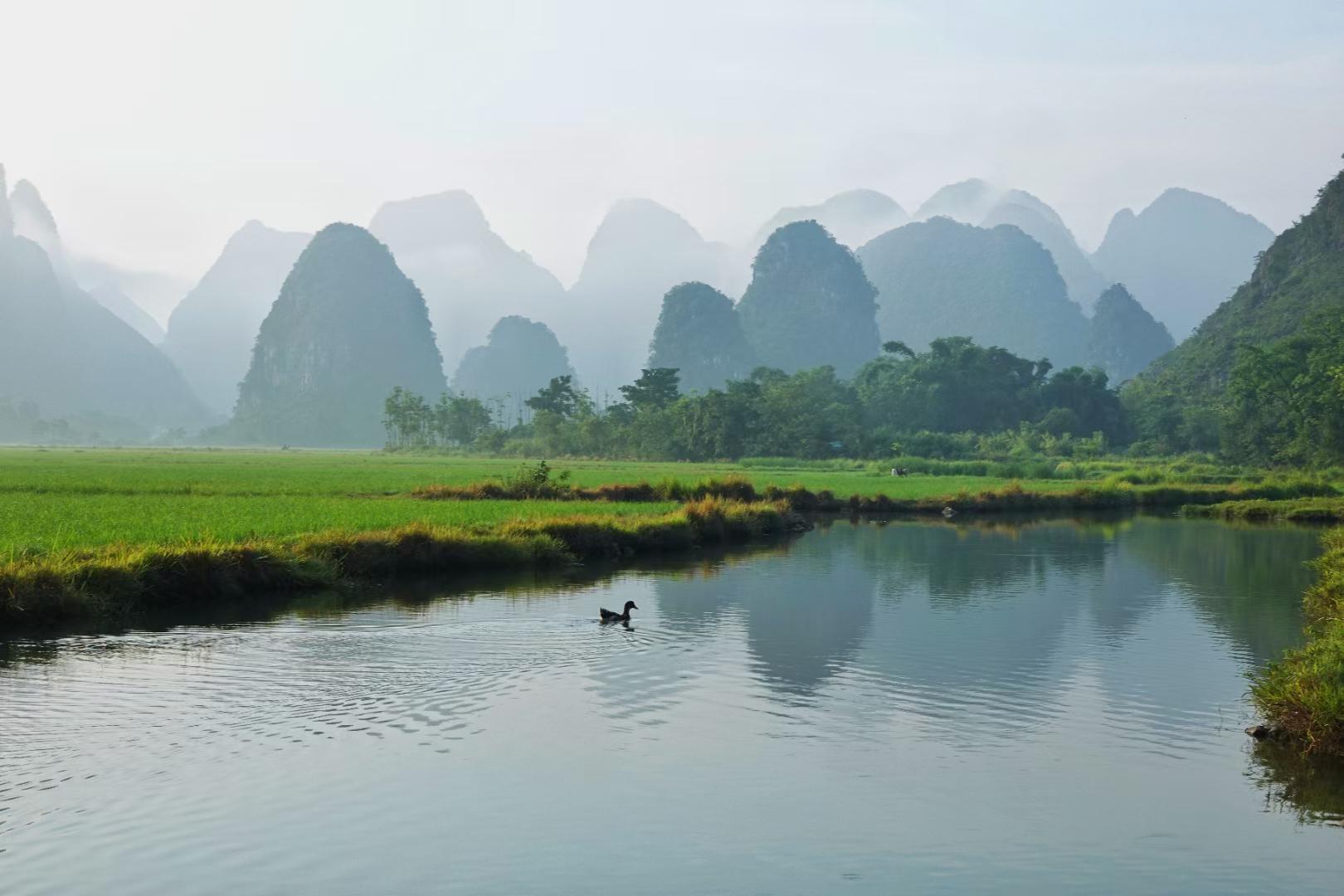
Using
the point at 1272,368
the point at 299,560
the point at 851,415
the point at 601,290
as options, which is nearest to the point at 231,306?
the point at 601,290

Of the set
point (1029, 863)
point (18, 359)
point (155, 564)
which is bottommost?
point (1029, 863)

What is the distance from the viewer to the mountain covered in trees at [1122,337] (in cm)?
10719

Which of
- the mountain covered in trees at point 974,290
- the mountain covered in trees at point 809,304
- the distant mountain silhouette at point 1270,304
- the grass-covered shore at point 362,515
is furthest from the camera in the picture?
the mountain covered in trees at point 974,290

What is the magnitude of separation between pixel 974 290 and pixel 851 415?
79586 millimetres

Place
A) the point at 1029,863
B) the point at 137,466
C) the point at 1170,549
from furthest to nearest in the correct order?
the point at 137,466 → the point at 1170,549 → the point at 1029,863

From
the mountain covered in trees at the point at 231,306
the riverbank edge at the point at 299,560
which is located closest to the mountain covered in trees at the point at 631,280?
the mountain covered in trees at the point at 231,306

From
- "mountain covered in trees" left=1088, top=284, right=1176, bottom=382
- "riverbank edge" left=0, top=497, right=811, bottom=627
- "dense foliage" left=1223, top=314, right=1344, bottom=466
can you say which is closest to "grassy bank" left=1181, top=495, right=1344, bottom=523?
"dense foliage" left=1223, top=314, right=1344, bottom=466

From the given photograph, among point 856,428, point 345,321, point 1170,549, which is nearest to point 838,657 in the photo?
point 1170,549

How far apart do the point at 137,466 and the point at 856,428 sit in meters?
31.4

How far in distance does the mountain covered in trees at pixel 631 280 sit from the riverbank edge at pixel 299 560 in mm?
122739

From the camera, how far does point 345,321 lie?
11769 centimetres

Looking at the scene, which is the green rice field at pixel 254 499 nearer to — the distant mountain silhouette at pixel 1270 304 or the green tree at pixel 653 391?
the green tree at pixel 653 391

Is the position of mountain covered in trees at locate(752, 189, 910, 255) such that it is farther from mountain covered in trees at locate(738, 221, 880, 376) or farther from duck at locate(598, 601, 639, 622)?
duck at locate(598, 601, 639, 622)

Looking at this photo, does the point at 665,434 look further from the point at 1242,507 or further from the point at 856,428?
→ the point at 1242,507
